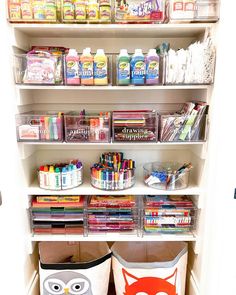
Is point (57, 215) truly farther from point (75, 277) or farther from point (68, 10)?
point (68, 10)

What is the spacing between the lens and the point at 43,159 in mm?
1799

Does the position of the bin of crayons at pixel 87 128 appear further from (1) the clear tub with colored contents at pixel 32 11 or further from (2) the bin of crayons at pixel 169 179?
(1) the clear tub with colored contents at pixel 32 11

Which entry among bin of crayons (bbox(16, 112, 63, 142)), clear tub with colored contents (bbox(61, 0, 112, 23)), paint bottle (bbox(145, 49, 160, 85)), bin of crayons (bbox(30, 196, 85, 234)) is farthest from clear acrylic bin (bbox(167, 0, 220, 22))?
bin of crayons (bbox(30, 196, 85, 234))

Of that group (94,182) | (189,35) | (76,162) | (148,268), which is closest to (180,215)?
(148,268)

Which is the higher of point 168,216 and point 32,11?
point 32,11

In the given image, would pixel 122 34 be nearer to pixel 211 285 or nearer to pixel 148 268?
pixel 148 268

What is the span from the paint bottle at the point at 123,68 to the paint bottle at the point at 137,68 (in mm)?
27

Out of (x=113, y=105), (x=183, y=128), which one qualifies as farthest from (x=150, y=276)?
(x=113, y=105)

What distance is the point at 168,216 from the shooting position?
63.8 inches

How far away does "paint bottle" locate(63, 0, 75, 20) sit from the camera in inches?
51.6

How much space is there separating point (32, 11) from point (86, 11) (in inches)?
11.1

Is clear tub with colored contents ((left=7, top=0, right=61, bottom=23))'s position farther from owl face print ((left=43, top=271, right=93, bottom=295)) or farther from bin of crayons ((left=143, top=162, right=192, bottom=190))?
owl face print ((left=43, top=271, right=93, bottom=295))

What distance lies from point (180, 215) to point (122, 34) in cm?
120

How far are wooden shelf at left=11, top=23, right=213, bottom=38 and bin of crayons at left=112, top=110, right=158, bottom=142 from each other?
1.52 feet
